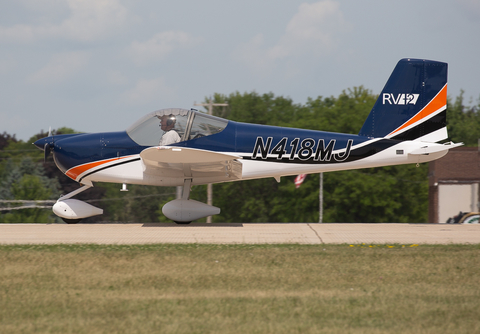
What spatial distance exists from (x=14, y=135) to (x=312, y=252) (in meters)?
62.2

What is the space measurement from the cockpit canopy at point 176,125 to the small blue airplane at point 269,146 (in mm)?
21

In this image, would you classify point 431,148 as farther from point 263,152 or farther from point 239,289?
point 239,289

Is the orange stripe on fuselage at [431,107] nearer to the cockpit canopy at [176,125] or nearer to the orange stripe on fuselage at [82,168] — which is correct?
the cockpit canopy at [176,125]

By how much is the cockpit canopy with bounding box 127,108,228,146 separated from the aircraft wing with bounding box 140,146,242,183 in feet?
1.65

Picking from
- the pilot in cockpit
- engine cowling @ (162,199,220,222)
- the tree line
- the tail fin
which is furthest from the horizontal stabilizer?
the tree line

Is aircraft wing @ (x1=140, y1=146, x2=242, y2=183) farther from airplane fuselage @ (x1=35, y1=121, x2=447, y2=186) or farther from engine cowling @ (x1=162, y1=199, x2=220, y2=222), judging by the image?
engine cowling @ (x1=162, y1=199, x2=220, y2=222)

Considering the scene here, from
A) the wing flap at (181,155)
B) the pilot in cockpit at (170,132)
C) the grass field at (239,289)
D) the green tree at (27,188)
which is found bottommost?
the green tree at (27,188)

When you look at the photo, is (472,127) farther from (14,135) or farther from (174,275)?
(14,135)

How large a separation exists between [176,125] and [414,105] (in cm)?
484

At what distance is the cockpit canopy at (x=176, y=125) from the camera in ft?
32.1

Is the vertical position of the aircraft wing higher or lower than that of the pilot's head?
lower

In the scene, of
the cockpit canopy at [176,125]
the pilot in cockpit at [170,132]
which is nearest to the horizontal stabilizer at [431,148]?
the cockpit canopy at [176,125]

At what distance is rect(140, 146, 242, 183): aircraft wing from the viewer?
357 inches

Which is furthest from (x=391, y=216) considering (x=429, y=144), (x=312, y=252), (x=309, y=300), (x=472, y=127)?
(x=309, y=300)
